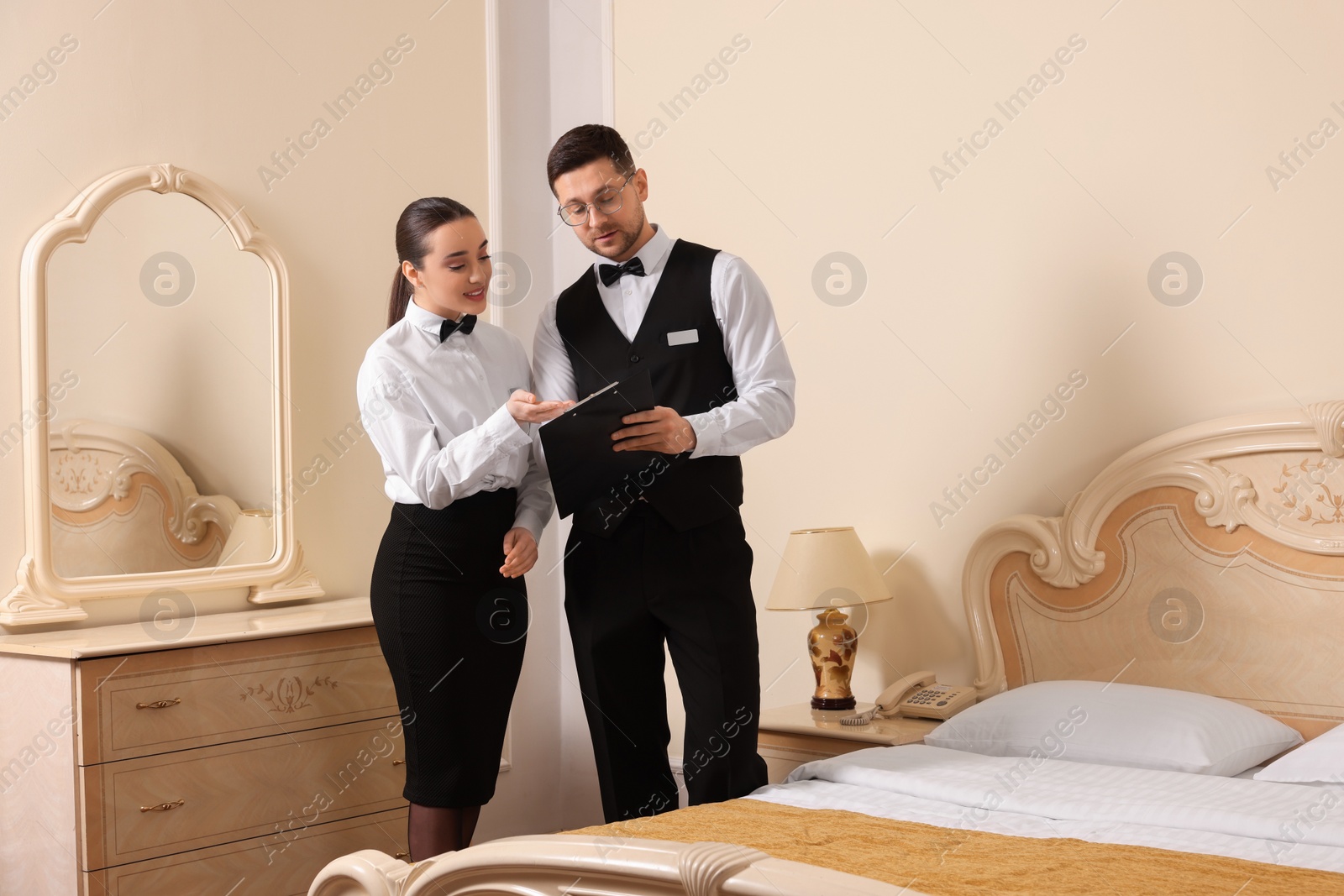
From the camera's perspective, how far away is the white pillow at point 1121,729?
224 cm

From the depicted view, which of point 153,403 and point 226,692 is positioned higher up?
point 153,403

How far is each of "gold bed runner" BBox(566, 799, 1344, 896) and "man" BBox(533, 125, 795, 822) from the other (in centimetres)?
36

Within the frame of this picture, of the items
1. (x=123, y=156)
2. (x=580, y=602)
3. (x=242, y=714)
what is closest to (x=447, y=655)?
(x=580, y=602)

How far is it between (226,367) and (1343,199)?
288 cm

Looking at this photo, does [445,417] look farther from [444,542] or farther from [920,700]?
[920,700]

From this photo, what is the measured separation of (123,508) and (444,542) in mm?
1239

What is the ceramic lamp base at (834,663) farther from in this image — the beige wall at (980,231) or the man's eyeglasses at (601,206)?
the man's eyeglasses at (601,206)

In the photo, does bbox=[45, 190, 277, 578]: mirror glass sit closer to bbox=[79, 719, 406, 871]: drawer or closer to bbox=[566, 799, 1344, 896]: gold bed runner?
bbox=[79, 719, 406, 871]: drawer

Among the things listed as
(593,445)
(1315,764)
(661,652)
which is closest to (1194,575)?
(1315,764)

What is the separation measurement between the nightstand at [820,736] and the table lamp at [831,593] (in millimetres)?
91

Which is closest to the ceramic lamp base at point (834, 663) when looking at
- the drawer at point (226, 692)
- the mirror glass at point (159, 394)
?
the drawer at point (226, 692)

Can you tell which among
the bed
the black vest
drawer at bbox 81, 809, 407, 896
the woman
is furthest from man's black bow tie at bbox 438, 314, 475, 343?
drawer at bbox 81, 809, 407, 896

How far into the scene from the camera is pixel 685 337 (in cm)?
225

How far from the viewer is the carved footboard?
120 centimetres
